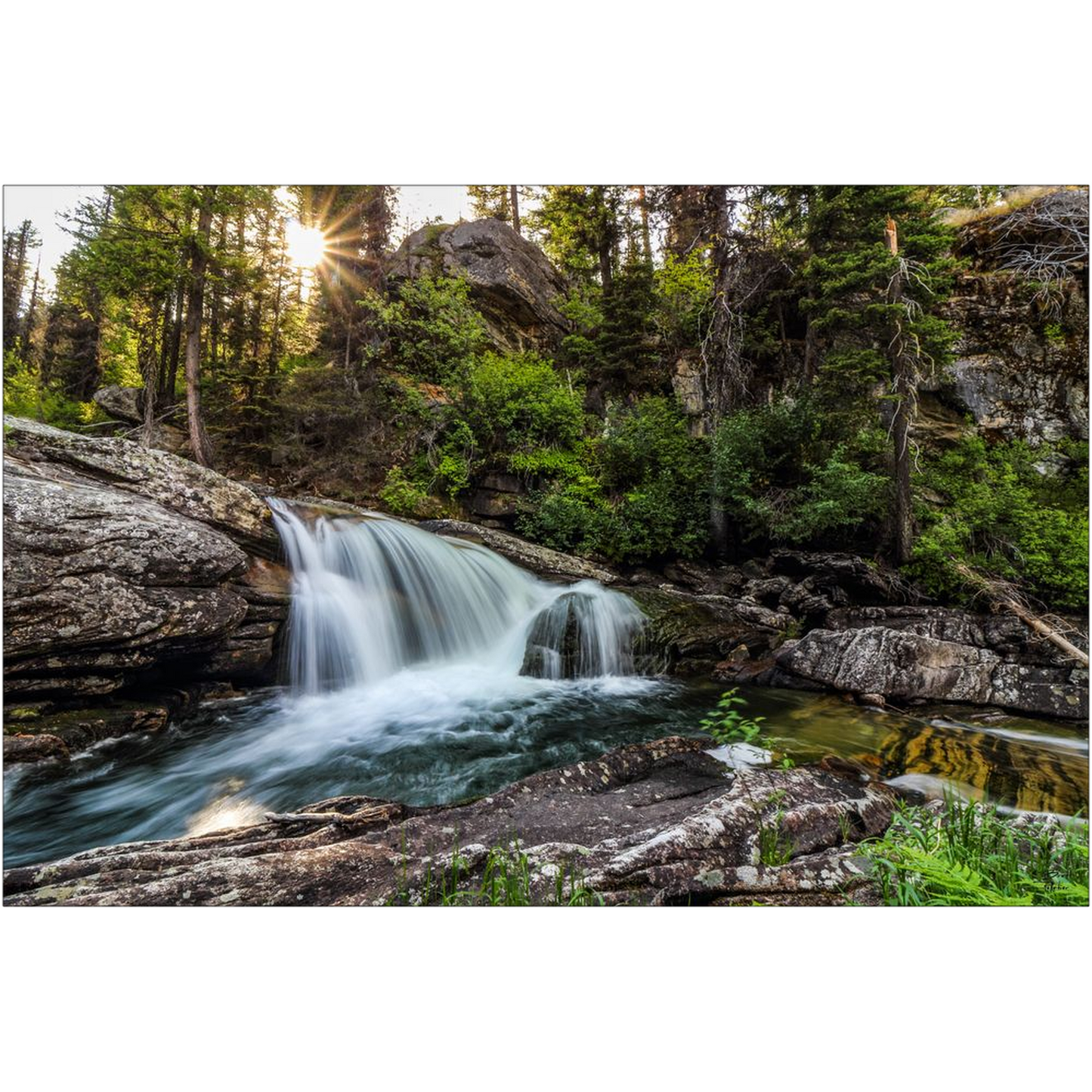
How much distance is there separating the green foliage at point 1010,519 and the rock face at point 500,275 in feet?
24.1

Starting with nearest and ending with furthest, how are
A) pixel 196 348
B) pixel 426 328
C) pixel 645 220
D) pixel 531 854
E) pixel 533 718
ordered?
pixel 531 854 → pixel 533 718 → pixel 645 220 → pixel 196 348 → pixel 426 328

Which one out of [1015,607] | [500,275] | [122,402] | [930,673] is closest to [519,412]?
[500,275]

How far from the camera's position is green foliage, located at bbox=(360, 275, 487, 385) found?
336 inches

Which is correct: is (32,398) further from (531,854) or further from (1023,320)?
(1023,320)

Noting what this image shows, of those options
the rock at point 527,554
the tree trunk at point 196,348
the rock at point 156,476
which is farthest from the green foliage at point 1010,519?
the tree trunk at point 196,348

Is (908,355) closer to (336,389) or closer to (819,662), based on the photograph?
(819,662)

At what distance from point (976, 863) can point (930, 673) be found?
297cm

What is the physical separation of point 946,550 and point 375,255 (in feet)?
36.0

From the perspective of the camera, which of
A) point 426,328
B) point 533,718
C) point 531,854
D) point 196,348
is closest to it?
point 531,854

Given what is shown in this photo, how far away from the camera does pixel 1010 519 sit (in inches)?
153

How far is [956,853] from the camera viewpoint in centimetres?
→ 183

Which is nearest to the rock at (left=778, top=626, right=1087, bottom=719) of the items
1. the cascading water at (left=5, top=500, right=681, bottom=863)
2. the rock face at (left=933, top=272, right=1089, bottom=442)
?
the cascading water at (left=5, top=500, right=681, bottom=863)

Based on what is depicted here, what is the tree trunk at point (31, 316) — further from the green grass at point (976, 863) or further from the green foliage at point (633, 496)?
the green foliage at point (633, 496)
